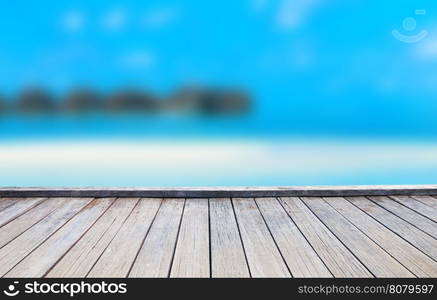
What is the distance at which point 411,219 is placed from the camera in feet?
5.13

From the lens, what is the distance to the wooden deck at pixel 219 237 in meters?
1.09

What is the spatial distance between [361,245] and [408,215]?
18.5 inches

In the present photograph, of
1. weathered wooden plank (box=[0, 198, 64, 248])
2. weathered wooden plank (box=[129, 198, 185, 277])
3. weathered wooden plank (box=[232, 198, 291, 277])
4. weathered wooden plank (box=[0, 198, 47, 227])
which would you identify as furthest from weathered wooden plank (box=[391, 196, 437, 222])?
weathered wooden plank (box=[0, 198, 47, 227])

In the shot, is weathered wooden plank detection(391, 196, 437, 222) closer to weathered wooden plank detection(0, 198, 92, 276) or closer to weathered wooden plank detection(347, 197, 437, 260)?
weathered wooden plank detection(347, 197, 437, 260)

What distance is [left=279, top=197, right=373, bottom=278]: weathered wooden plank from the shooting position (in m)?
1.08

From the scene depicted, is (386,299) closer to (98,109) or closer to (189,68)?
(189,68)

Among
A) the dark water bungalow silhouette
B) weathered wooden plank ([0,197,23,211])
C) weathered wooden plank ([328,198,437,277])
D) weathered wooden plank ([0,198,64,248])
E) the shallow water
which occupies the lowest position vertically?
weathered wooden plank ([328,198,437,277])

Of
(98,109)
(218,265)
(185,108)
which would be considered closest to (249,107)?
(185,108)

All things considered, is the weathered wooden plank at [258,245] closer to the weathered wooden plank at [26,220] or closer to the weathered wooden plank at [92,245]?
the weathered wooden plank at [92,245]

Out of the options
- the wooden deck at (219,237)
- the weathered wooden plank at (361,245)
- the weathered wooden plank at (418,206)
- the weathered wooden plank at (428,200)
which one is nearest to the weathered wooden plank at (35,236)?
the wooden deck at (219,237)

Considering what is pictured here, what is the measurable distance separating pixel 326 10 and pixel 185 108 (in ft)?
2.91

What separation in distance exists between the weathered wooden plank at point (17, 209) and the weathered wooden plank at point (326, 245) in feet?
3.71

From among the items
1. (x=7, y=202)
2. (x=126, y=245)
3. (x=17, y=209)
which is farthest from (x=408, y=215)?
(x=7, y=202)

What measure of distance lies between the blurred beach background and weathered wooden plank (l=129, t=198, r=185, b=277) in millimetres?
514
